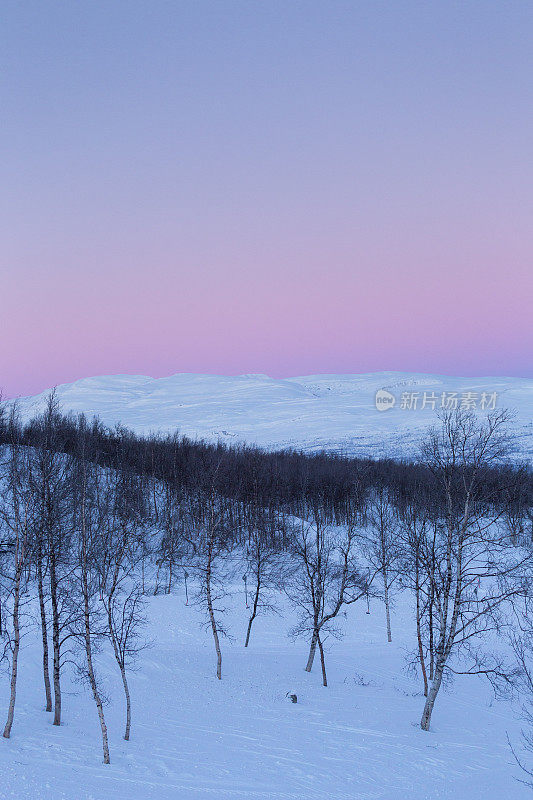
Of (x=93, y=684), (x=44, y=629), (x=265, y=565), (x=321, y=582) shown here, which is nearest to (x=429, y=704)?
(x=321, y=582)

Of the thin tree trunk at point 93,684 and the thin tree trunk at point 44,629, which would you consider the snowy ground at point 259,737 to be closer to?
the thin tree trunk at point 93,684

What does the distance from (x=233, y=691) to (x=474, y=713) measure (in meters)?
13.6

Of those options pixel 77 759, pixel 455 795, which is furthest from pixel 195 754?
pixel 455 795

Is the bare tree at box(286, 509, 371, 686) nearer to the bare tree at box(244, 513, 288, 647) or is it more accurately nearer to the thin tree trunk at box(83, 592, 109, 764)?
the bare tree at box(244, 513, 288, 647)

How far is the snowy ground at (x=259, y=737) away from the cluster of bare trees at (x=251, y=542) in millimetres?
1328

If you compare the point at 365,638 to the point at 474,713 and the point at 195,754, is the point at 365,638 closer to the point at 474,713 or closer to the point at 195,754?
the point at 474,713

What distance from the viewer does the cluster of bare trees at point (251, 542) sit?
20469 millimetres

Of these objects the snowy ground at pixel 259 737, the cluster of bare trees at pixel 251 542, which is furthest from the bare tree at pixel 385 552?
the snowy ground at pixel 259 737

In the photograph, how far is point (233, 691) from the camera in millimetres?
29469

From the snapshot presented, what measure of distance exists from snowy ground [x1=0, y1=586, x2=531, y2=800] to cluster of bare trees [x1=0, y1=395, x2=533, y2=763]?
133cm

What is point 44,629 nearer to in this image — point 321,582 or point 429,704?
point 429,704

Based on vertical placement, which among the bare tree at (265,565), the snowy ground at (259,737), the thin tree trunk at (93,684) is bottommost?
the bare tree at (265,565)

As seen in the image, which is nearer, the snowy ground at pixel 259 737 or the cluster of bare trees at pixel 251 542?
the snowy ground at pixel 259 737

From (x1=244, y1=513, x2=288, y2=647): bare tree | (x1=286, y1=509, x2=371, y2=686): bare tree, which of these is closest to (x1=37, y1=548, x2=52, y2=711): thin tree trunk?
(x1=286, y1=509, x2=371, y2=686): bare tree
